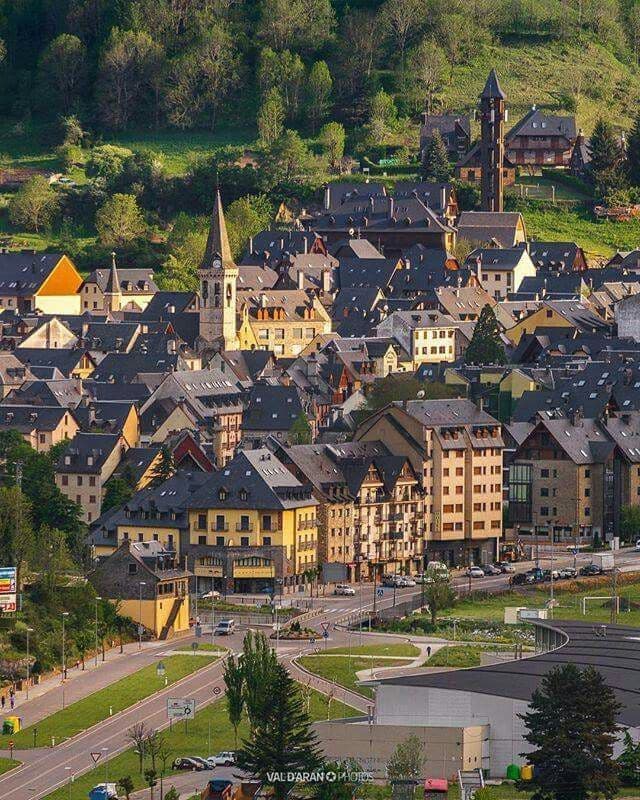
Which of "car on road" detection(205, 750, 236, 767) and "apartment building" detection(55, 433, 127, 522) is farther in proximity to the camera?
"apartment building" detection(55, 433, 127, 522)

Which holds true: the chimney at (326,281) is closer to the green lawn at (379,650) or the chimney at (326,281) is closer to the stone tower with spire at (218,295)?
the stone tower with spire at (218,295)

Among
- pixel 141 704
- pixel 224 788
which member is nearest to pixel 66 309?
pixel 141 704

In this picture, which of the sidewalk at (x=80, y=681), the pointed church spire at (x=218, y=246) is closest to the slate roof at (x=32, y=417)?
the sidewalk at (x=80, y=681)

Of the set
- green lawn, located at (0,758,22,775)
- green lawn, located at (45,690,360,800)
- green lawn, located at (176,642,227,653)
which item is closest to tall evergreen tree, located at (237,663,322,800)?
green lawn, located at (45,690,360,800)

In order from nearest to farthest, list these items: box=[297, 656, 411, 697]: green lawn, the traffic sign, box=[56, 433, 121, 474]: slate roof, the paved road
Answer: the paved road < the traffic sign < box=[297, 656, 411, 697]: green lawn < box=[56, 433, 121, 474]: slate roof

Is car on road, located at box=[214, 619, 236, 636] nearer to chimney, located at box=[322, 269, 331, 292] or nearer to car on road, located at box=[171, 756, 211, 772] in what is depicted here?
car on road, located at box=[171, 756, 211, 772]
